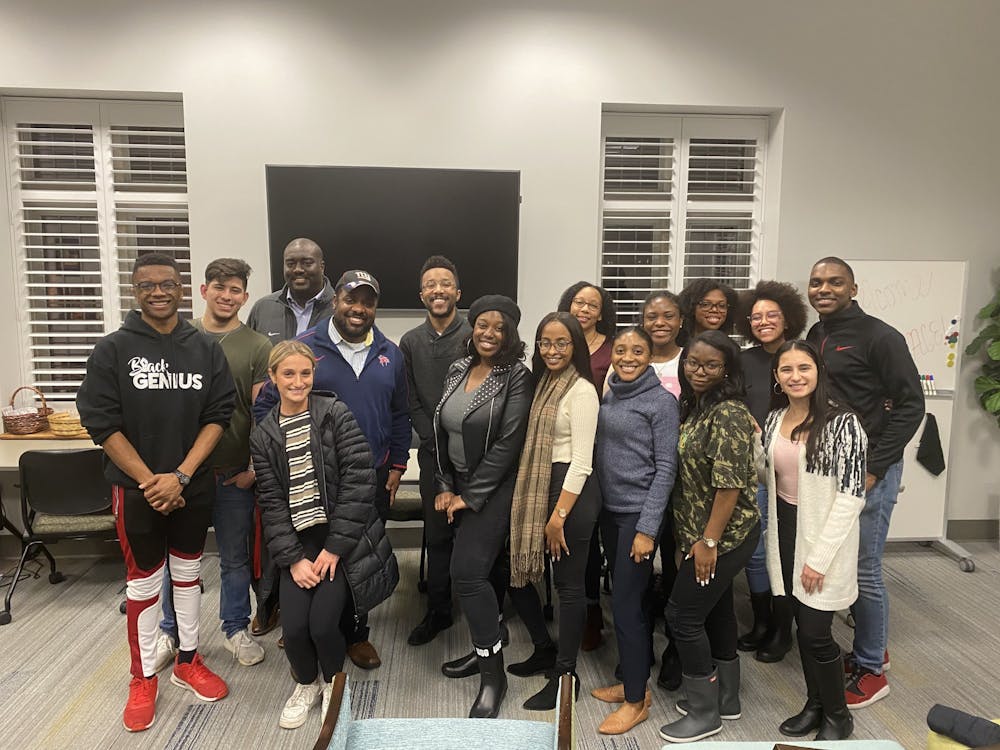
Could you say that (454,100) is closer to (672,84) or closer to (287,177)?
(287,177)

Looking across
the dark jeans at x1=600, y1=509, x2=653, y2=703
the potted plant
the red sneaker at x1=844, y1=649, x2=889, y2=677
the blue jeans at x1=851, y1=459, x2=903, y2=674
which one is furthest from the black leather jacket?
the potted plant

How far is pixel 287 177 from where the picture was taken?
378 cm

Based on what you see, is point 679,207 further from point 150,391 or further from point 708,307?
point 150,391

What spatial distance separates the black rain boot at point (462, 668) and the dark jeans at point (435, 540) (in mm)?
331

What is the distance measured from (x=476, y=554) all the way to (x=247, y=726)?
1081 mm

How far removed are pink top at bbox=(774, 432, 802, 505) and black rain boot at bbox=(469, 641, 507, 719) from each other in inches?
46.8

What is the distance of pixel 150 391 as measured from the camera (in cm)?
229

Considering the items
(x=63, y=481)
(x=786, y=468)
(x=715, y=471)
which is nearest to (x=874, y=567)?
(x=786, y=468)

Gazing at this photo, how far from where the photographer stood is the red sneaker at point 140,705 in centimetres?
240

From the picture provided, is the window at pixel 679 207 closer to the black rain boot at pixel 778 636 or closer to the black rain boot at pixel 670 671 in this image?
the black rain boot at pixel 778 636

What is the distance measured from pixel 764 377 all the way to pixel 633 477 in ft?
2.96

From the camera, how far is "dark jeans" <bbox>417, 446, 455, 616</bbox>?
2818 millimetres

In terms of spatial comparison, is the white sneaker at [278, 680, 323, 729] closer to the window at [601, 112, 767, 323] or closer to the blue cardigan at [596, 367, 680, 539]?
the blue cardigan at [596, 367, 680, 539]

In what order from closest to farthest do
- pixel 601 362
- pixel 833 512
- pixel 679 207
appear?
pixel 833 512 → pixel 601 362 → pixel 679 207
